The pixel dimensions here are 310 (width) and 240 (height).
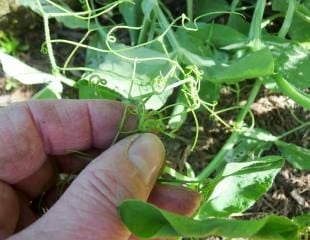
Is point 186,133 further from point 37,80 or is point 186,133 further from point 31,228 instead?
point 31,228

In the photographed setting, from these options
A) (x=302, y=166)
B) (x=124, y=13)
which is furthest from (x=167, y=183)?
(x=124, y=13)

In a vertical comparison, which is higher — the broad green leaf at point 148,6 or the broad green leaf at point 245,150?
the broad green leaf at point 148,6

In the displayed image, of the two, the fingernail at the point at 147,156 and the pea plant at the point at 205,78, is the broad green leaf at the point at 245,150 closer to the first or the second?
the pea plant at the point at 205,78

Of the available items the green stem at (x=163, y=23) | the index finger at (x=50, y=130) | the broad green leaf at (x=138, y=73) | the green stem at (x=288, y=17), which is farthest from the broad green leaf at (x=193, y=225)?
the green stem at (x=288, y=17)

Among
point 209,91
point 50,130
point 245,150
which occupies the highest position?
point 50,130

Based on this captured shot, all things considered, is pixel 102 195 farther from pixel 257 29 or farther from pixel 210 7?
pixel 210 7

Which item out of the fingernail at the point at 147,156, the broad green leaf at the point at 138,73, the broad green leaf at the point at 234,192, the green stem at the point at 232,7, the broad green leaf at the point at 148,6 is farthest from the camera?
the green stem at the point at 232,7

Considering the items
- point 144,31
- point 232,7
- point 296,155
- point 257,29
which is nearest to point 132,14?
point 144,31
